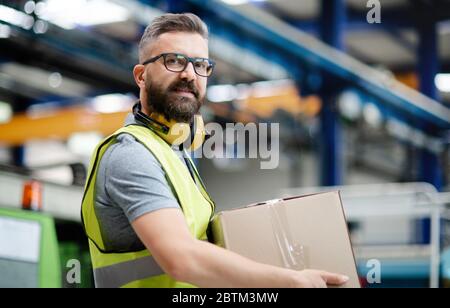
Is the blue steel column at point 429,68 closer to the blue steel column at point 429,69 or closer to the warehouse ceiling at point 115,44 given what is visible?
the blue steel column at point 429,69

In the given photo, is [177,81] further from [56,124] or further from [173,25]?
[56,124]

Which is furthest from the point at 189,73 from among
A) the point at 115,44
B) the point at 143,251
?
the point at 115,44

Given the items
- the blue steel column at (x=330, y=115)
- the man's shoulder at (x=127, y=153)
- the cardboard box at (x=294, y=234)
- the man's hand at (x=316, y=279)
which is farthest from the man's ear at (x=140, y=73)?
the blue steel column at (x=330, y=115)

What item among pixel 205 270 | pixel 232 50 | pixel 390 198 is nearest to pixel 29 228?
pixel 205 270

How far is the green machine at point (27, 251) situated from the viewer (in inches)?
92.9

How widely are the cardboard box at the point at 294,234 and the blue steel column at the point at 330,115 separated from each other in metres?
4.03

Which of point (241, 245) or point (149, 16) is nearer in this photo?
point (241, 245)

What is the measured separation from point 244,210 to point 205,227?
0.36 ft

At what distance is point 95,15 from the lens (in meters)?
7.26

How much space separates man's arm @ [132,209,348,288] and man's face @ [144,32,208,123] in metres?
0.26

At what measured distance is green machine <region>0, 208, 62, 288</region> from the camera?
236cm

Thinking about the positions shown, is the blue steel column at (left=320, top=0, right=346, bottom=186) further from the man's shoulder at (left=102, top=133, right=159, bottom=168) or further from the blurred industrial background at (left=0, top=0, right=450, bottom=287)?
the man's shoulder at (left=102, top=133, right=159, bottom=168)

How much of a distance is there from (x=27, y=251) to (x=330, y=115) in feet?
11.9
